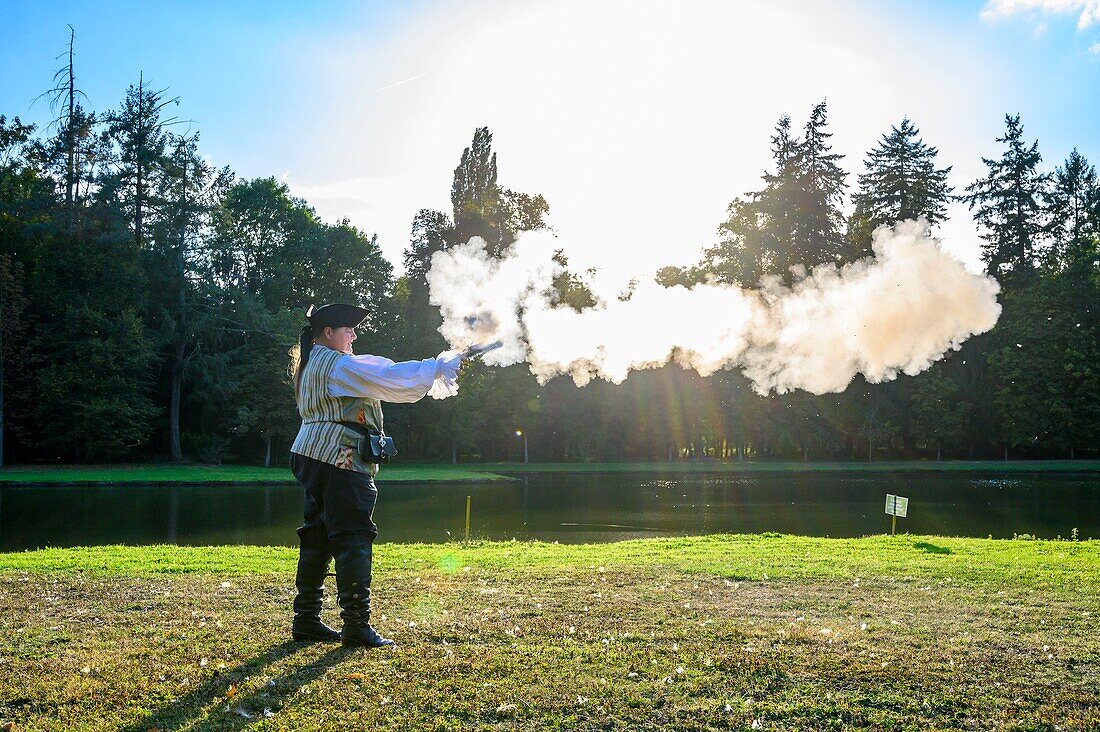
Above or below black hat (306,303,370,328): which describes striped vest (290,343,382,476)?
below

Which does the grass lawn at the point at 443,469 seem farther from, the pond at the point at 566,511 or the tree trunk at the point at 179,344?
the tree trunk at the point at 179,344

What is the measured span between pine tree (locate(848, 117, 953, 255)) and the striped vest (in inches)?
2379

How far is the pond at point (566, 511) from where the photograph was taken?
2106 centimetres

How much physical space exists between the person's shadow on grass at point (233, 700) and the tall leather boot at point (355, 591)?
38cm

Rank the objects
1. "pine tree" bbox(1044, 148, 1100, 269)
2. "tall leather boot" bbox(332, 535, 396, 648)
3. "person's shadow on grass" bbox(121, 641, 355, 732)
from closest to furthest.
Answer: "person's shadow on grass" bbox(121, 641, 355, 732) < "tall leather boot" bbox(332, 535, 396, 648) < "pine tree" bbox(1044, 148, 1100, 269)

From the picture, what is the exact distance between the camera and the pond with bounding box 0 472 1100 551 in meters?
21.1

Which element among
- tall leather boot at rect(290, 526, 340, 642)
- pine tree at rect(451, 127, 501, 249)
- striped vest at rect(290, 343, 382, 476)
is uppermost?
pine tree at rect(451, 127, 501, 249)

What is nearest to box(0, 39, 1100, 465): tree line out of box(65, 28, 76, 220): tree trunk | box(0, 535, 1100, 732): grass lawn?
box(65, 28, 76, 220): tree trunk

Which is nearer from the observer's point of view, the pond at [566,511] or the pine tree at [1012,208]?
the pond at [566,511]

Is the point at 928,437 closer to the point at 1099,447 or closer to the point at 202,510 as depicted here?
the point at 1099,447

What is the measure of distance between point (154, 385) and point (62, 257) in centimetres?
856

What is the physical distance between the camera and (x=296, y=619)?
6.98 m

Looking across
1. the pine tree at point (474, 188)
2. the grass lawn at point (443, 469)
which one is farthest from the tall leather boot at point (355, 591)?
the grass lawn at point (443, 469)

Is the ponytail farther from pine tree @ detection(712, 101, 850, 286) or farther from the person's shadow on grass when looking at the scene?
pine tree @ detection(712, 101, 850, 286)
